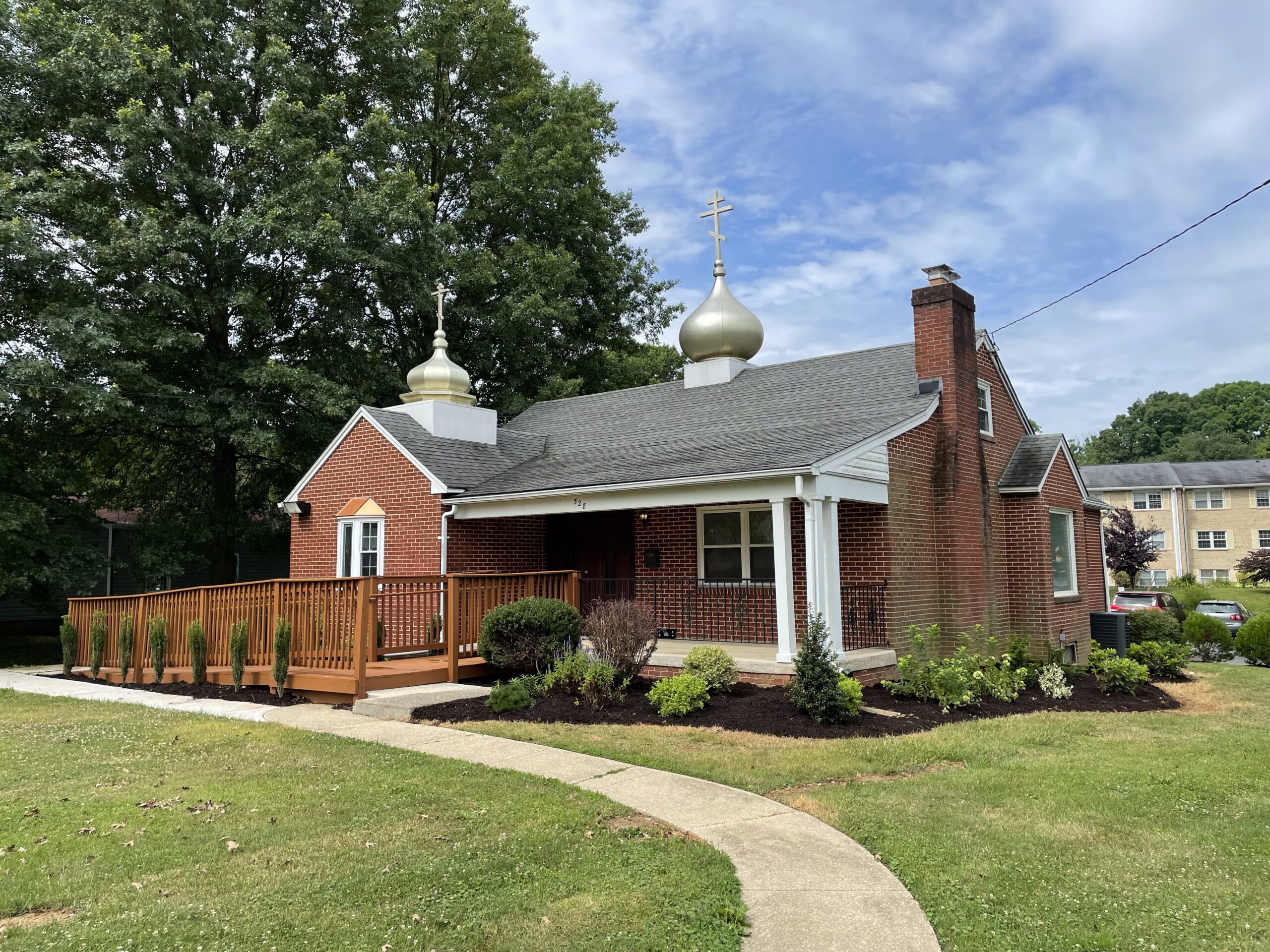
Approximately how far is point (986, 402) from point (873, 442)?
4424 millimetres

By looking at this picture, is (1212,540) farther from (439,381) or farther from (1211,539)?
(439,381)

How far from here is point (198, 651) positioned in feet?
41.9

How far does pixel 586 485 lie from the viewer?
43.7 ft

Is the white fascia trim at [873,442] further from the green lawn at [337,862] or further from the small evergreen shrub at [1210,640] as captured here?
the small evergreen shrub at [1210,640]

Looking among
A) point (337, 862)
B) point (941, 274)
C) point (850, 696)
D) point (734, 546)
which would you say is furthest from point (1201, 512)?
point (337, 862)

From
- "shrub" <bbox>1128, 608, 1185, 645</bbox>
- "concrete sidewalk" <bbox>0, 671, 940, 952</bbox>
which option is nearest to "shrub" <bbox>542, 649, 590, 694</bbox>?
"concrete sidewalk" <bbox>0, 671, 940, 952</bbox>

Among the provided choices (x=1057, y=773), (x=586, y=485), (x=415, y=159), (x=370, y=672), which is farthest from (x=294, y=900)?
(x=415, y=159)

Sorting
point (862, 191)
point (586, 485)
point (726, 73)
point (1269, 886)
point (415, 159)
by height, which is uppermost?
point (415, 159)

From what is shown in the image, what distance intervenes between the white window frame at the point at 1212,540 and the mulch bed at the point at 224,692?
5283 centimetres

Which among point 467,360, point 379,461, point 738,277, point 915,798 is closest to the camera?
point 915,798

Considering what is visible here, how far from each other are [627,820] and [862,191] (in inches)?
416

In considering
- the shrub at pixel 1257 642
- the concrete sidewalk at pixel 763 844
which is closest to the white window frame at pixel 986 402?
the shrub at pixel 1257 642

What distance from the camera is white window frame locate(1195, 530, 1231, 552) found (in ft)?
162

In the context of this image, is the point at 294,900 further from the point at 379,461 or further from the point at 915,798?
the point at 379,461
